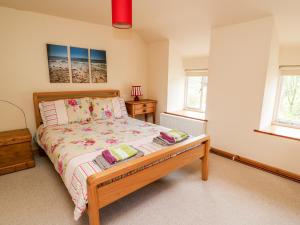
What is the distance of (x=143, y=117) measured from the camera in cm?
431

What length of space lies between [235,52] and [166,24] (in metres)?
1.27

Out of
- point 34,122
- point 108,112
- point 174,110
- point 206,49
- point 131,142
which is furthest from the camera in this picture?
point 174,110

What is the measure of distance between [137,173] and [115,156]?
26 cm

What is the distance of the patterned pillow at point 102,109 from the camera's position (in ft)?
10.00

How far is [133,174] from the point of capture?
1575mm

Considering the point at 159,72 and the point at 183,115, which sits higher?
the point at 159,72

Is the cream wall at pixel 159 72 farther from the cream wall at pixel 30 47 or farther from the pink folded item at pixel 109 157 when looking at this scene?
the pink folded item at pixel 109 157

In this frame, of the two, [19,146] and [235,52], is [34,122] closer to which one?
[19,146]

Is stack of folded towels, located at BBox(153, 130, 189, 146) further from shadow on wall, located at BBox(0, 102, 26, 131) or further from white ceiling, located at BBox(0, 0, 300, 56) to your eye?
shadow on wall, located at BBox(0, 102, 26, 131)

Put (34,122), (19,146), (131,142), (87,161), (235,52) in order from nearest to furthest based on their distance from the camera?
(87,161)
(131,142)
(19,146)
(235,52)
(34,122)

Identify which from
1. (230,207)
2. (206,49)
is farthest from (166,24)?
(230,207)

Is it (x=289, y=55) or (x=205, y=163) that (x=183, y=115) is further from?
(x=289, y=55)

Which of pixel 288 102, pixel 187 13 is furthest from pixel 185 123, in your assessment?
pixel 187 13

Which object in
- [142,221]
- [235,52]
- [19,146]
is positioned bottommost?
[142,221]
